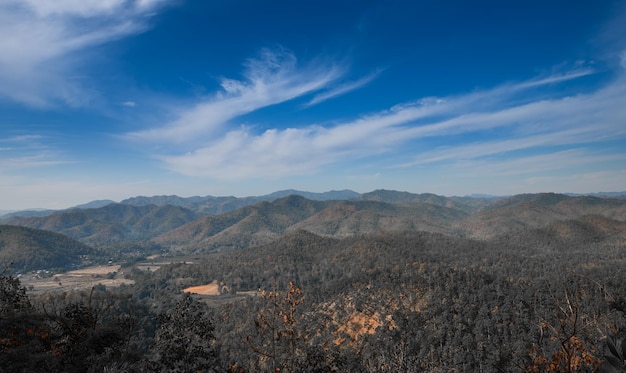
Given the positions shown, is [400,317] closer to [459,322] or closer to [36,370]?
[459,322]

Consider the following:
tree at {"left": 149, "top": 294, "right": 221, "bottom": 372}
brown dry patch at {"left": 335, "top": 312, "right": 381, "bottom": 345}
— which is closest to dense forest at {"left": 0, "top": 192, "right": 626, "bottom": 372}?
tree at {"left": 149, "top": 294, "right": 221, "bottom": 372}

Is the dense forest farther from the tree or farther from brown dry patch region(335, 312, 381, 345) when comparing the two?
brown dry patch region(335, 312, 381, 345)

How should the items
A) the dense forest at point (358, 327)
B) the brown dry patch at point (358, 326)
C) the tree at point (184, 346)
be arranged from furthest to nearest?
1. the brown dry patch at point (358, 326)
2. the tree at point (184, 346)
3. the dense forest at point (358, 327)

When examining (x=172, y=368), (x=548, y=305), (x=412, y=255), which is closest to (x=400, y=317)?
(x=548, y=305)

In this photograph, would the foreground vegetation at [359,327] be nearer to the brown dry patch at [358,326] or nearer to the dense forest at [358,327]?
the dense forest at [358,327]

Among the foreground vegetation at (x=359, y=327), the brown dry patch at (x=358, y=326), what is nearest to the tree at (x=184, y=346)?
the foreground vegetation at (x=359, y=327)

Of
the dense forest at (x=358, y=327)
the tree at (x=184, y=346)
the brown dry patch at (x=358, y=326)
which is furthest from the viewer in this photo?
the brown dry patch at (x=358, y=326)

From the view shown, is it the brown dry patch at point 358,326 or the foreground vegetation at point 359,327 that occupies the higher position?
the foreground vegetation at point 359,327

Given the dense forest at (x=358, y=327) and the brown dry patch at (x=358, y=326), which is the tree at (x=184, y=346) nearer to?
the dense forest at (x=358, y=327)

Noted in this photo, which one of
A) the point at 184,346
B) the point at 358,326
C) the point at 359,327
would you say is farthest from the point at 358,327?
the point at 184,346

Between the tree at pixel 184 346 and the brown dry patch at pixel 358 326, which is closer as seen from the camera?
the tree at pixel 184 346
